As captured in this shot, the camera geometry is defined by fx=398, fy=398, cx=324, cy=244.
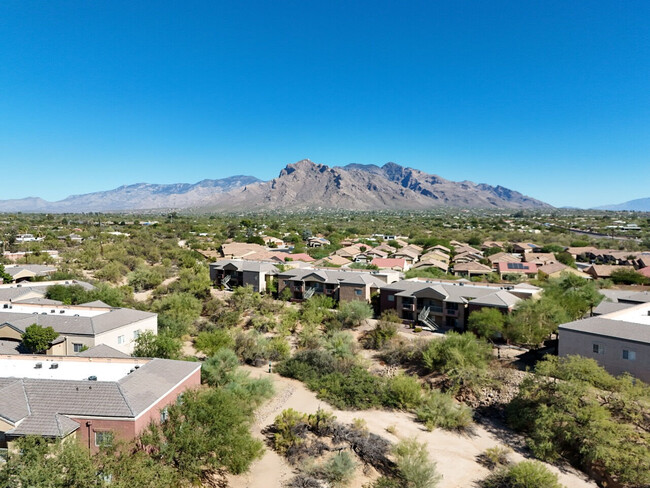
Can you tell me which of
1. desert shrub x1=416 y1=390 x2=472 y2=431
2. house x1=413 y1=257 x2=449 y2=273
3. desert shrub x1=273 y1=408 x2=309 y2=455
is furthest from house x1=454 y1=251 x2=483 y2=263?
desert shrub x1=273 y1=408 x2=309 y2=455

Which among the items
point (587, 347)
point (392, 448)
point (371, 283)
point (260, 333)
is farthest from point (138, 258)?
point (587, 347)

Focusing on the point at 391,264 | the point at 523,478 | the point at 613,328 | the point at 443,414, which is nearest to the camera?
the point at 523,478

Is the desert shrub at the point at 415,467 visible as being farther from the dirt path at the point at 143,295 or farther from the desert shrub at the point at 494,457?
the dirt path at the point at 143,295

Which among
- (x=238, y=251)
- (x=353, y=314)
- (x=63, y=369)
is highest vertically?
(x=238, y=251)

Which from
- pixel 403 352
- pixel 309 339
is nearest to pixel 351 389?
pixel 403 352

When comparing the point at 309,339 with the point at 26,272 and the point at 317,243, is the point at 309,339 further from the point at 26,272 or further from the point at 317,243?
the point at 317,243

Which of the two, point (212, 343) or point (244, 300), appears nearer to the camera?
point (212, 343)

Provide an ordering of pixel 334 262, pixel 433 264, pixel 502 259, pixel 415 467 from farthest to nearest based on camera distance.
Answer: pixel 502 259, pixel 334 262, pixel 433 264, pixel 415 467
